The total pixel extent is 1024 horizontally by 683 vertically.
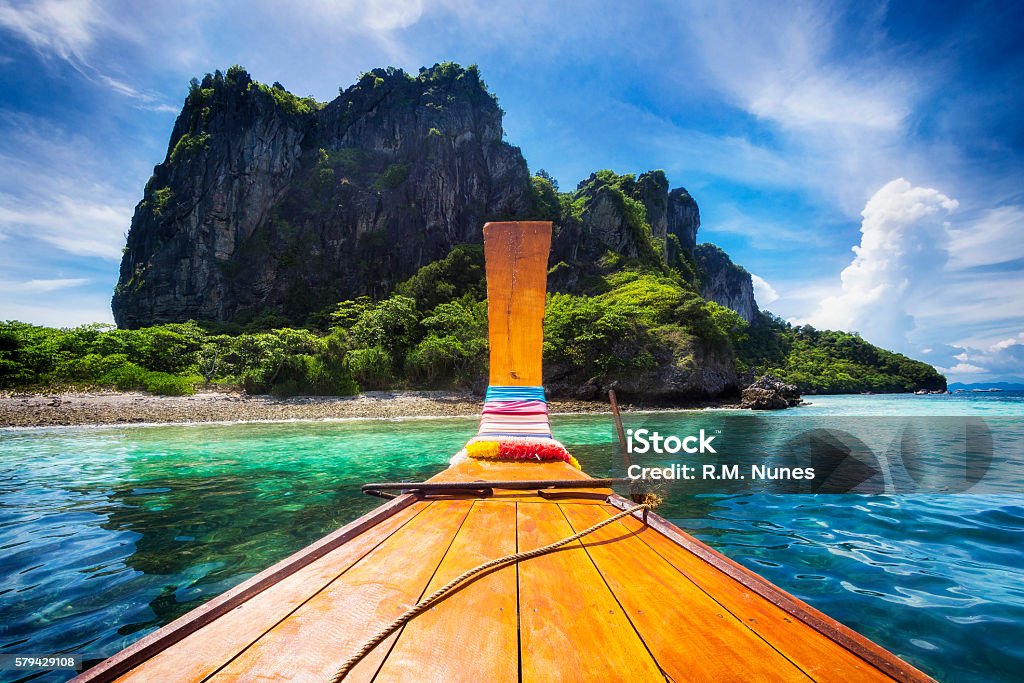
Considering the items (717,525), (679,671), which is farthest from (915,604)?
(679,671)

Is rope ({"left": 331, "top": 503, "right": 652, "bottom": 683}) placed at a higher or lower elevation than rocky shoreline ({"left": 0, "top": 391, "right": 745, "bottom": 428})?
higher

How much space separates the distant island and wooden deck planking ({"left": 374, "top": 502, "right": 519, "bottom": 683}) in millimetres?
20664

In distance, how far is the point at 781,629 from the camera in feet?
3.77

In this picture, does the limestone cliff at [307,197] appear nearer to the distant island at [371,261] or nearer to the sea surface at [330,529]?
the distant island at [371,261]

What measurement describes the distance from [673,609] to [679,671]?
325 mm

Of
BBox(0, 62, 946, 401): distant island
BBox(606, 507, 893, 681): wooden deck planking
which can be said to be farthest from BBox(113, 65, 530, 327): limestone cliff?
BBox(606, 507, 893, 681): wooden deck planking

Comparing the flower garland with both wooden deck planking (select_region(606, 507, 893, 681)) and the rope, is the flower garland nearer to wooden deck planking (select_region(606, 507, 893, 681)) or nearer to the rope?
the rope

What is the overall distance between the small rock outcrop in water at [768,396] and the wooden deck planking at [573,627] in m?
24.8

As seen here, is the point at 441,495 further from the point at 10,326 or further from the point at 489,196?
the point at 489,196

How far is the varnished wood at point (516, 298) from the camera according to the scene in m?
5.29

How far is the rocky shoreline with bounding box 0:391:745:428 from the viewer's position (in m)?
13.4

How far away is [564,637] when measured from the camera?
1.10m

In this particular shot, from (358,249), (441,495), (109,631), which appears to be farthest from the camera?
(358,249)

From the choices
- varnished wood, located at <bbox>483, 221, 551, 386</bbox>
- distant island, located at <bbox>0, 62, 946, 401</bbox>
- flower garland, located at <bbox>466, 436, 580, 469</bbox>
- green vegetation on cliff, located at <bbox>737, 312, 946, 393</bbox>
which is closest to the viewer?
flower garland, located at <bbox>466, 436, 580, 469</bbox>
